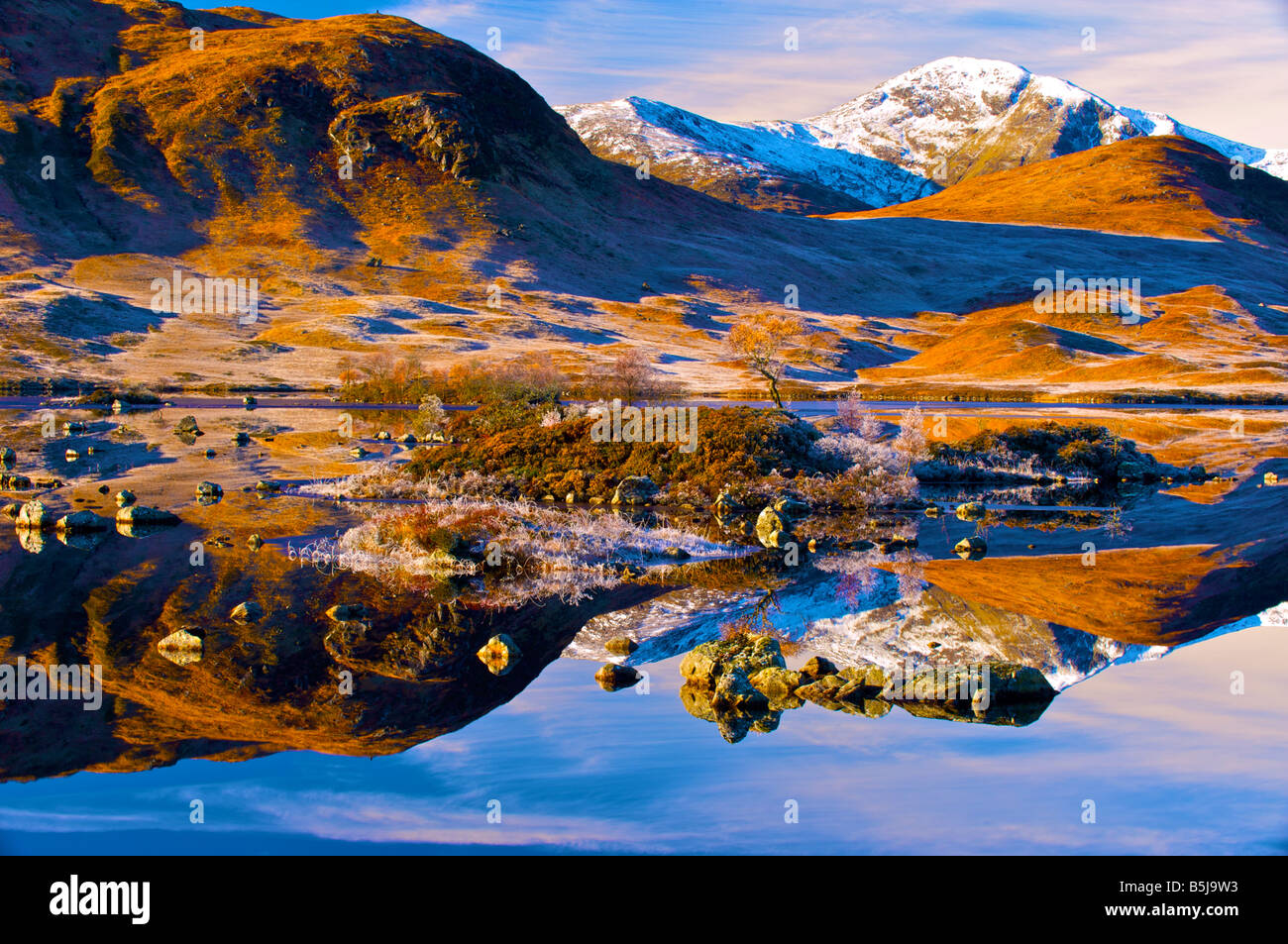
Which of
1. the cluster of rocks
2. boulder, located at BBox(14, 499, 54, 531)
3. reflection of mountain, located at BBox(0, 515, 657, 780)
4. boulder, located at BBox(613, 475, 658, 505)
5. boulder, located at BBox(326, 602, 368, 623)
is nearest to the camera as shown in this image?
reflection of mountain, located at BBox(0, 515, 657, 780)

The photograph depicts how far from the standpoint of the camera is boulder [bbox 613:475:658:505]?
2735 cm

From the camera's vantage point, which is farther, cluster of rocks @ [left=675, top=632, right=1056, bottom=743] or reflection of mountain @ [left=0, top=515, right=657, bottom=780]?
cluster of rocks @ [left=675, top=632, right=1056, bottom=743]

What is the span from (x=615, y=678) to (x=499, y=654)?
1.73 metres

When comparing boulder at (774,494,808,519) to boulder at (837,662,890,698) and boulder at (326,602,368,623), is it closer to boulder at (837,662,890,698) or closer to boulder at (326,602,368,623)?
boulder at (326,602,368,623)

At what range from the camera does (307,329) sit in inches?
3376

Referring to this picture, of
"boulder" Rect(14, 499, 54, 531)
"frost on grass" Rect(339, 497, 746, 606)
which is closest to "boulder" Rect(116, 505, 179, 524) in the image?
"boulder" Rect(14, 499, 54, 531)

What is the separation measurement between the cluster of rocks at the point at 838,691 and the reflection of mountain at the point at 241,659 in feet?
7.86

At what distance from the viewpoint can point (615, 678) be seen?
12.4 m

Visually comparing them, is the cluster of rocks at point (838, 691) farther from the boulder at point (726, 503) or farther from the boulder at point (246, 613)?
the boulder at point (726, 503)

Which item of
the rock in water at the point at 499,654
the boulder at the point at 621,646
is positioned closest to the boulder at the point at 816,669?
the boulder at the point at 621,646

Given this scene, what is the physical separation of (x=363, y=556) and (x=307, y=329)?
7206 centimetres

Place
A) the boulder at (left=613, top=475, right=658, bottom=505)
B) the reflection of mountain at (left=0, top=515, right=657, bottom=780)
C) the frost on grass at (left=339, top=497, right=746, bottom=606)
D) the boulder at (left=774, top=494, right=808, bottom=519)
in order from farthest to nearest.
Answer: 1. the boulder at (left=613, top=475, right=658, bottom=505)
2. the boulder at (left=774, top=494, right=808, bottom=519)
3. the frost on grass at (left=339, top=497, right=746, bottom=606)
4. the reflection of mountain at (left=0, top=515, right=657, bottom=780)

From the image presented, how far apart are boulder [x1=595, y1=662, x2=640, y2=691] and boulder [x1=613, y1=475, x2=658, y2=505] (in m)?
14.6

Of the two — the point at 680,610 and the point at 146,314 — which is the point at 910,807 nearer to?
the point at 680,610
